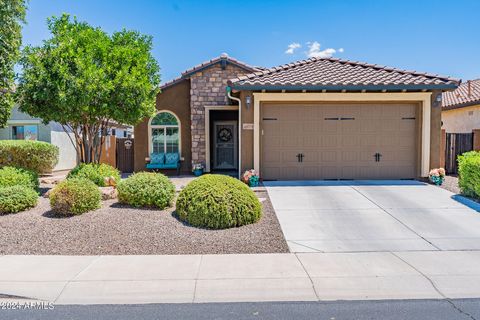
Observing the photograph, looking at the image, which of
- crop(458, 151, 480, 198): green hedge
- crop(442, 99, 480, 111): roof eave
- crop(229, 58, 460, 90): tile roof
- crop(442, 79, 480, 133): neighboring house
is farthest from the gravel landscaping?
crop(442, 79, 480, 133): neighboring house

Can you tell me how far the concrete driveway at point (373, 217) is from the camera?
6.11m

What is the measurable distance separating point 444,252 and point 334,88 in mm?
6301

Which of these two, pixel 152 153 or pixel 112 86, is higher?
pixel 112 86

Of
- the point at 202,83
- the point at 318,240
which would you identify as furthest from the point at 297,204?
the point at 202,83

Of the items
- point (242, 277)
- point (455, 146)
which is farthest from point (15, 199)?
point (455, 146)

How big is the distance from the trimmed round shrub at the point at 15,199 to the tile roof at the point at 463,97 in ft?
58.8

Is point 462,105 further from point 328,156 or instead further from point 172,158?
point 172,158

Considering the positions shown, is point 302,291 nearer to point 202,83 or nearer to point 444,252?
point 444,252

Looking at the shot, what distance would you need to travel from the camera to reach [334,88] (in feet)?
35.0

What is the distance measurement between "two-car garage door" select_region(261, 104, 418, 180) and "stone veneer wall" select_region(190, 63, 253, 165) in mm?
3911

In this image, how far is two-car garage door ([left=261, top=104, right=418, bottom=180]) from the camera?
11.5 metres

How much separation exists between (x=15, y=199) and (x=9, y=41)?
4.15 meters

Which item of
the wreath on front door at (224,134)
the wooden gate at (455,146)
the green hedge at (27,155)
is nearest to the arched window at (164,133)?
the wreath on front door at (224,134)

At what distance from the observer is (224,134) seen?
16312 millimetres
